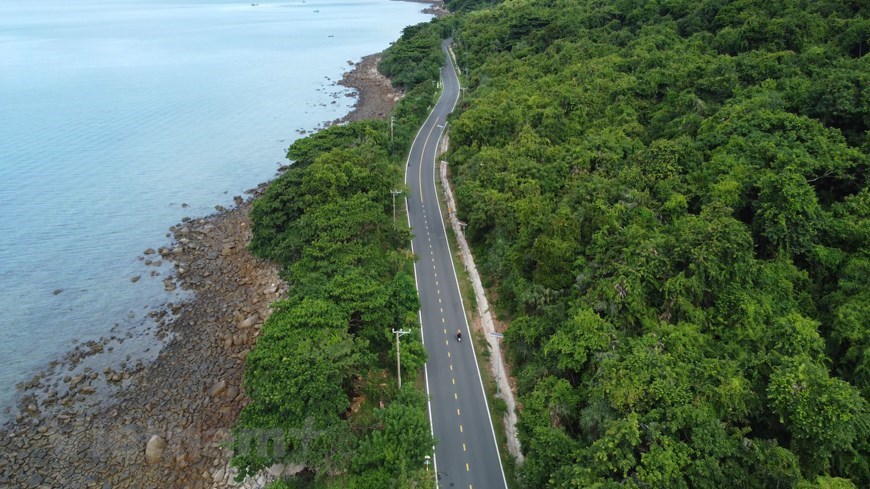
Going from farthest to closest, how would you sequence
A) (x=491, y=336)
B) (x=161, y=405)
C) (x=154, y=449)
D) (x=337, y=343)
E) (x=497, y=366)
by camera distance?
(x=161, y=405) < (x=491, y=336) < (x=497, y=366) < (x=154, y=449) < (x=337, y=343)

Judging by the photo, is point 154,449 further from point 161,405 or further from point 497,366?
point 497,366

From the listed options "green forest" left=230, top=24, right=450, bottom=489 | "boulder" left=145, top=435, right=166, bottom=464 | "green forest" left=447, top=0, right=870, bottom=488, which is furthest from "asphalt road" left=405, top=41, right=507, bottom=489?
"boulder" left=145, top=435, right=166, bottom=464

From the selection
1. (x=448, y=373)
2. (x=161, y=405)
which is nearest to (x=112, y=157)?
(x=161, y=405)

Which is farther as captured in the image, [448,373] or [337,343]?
[448,373]

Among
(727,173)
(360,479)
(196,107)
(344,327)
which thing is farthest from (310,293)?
(196,107)

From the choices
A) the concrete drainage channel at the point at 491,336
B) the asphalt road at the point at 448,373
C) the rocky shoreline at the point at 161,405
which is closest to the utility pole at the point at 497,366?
the concrete drainage channel at the point at 491,336

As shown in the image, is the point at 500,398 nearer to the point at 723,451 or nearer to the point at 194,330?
the point at 723,451
